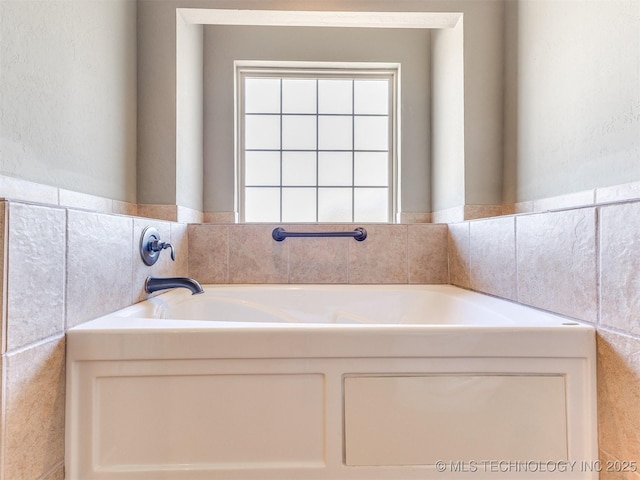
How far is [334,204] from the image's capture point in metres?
2.15

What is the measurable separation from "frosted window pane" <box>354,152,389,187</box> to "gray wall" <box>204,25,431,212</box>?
0.17m

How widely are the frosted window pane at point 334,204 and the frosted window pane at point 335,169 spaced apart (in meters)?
0.04

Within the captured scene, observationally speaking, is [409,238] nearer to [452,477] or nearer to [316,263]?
[316,263]

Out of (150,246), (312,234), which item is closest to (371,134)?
(312,234)

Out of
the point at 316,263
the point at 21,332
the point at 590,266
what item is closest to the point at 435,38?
the point at 316,263

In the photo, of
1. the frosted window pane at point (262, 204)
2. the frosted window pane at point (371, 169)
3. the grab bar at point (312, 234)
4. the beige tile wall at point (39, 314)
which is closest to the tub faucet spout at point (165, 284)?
the beige tile wall at point (39, 314)

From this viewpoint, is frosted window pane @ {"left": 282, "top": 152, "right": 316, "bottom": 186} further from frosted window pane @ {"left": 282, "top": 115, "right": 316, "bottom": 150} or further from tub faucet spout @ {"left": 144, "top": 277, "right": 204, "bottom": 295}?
tub faucet spout @ {"left": 144, "top": 277, "right": 204, "bottom": 295}

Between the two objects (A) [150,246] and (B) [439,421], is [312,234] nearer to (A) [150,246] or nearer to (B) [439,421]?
(A) [150,246]

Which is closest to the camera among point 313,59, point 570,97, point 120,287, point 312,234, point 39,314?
point 39,314

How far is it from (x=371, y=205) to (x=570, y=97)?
1.09 metres

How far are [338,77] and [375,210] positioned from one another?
31.9 inches

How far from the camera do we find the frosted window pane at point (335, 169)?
2.13 meters

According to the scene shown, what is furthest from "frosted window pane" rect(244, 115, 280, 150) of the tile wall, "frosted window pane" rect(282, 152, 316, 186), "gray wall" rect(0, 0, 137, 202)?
the tile wall

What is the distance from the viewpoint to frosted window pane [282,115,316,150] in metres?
2.12
